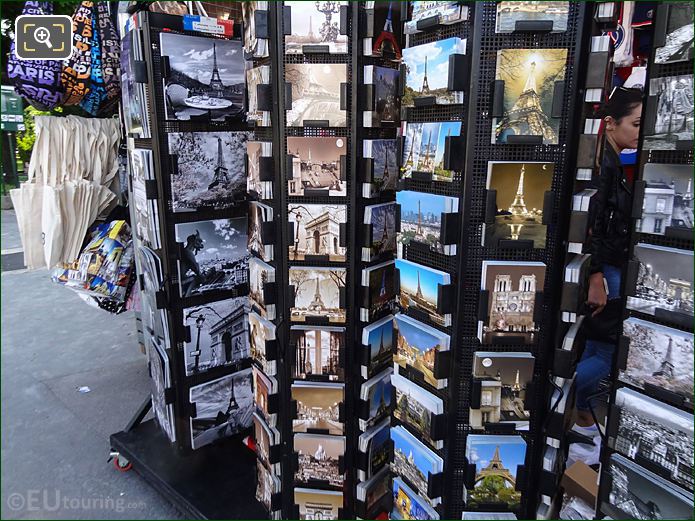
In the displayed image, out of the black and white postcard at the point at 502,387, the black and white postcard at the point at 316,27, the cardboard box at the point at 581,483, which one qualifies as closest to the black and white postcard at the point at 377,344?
the black and white postcard at the point at 502,387

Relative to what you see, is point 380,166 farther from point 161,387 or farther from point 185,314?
point 161,387

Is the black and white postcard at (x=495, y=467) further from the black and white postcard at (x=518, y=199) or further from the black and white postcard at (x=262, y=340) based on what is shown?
the black and white postcard at (x=262, y=340)

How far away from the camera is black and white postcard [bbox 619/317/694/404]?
1839mm

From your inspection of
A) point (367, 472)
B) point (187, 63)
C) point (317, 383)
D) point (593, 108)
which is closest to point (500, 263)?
point (593, 108)

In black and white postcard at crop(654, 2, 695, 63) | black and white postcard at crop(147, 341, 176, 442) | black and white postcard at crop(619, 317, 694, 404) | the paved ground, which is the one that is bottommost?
the paved ground

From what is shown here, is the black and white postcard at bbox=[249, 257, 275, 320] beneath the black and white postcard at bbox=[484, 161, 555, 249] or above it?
beneath

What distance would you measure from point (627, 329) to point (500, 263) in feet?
1.87

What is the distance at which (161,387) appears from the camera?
368 cm

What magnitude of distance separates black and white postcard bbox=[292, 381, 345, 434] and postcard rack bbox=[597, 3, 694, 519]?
4.63ft

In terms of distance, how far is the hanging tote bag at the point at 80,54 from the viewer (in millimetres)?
4113

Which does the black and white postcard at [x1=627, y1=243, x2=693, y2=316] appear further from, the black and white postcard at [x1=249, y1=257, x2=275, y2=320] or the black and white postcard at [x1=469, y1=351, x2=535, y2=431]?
the black and white postcard at [x1=249, y1=257, x2=275, y2=320]

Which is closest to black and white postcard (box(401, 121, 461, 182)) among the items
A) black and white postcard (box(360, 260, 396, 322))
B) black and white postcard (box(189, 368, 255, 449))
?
black and white postcard (box(360, 260, 396, 322))

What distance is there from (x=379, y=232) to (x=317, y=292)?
48cm

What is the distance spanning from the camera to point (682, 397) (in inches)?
73.2
